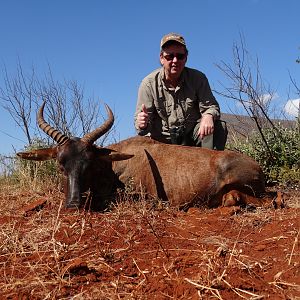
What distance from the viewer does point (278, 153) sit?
7.56 m

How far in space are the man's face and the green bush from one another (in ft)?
6.70

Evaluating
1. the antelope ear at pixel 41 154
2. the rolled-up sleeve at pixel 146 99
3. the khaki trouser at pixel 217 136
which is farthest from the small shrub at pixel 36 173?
the khaki trouser at pixel 217 136

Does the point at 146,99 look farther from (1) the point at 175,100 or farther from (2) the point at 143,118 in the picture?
(2) the point at 143,118

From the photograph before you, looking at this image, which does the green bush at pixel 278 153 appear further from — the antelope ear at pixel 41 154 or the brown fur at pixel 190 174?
the antelope ear at pixel 41 154

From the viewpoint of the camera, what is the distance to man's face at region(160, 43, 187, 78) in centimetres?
653

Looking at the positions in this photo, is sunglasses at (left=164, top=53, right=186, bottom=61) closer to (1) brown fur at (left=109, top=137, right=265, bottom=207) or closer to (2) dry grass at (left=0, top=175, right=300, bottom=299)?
(1) brown fur at (left=109, top=137, right=265, bottom=207)

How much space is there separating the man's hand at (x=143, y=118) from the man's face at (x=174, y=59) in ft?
2.53

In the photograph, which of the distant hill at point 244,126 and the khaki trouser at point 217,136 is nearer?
the khaki trouser at point 217,136

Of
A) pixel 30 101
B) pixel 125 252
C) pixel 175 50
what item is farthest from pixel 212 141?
pixel 30 101

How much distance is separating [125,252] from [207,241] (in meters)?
0.69

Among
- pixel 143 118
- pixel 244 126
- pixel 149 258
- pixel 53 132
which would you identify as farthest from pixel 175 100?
pixel 244 126

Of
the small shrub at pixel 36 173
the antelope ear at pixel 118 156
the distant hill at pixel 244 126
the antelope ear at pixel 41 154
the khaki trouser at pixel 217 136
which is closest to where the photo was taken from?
the antelope ear at pixel 118 156

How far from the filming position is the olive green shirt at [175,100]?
Answer: 6.71 m

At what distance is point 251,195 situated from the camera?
5727 mm
